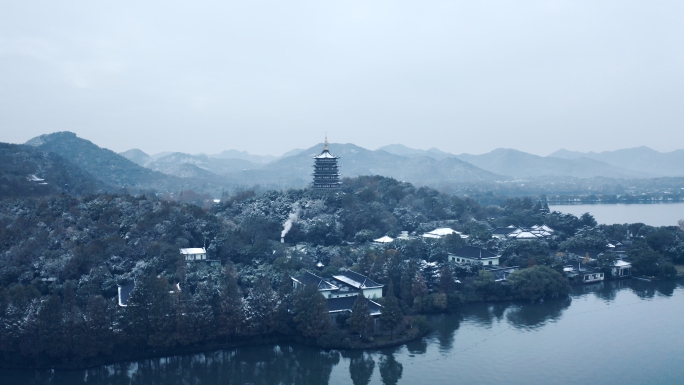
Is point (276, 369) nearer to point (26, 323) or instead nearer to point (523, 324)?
point (26, 323)

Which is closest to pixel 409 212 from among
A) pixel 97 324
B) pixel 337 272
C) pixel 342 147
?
pixel 337 272

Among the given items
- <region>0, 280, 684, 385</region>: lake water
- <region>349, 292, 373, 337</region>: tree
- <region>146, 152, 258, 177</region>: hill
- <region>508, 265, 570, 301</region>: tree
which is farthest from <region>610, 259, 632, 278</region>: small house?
<region>146, 152, 258, 177</region>: hill

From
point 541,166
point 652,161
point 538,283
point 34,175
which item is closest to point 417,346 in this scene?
point 538,283

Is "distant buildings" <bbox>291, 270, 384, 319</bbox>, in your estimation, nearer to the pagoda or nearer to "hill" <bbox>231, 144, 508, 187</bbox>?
the pagoda

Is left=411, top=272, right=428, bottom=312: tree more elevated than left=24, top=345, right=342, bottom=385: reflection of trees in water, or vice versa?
left=411, top=272, right=428, bottom=312: tree

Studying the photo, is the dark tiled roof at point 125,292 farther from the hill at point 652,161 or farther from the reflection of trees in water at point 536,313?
the hill at point 652,161

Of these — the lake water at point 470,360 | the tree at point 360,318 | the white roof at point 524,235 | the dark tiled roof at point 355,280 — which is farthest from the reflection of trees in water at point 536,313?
the white roof at point 524,235

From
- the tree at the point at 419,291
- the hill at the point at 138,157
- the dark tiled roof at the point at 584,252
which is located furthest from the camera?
the hill at the point at 138,157
